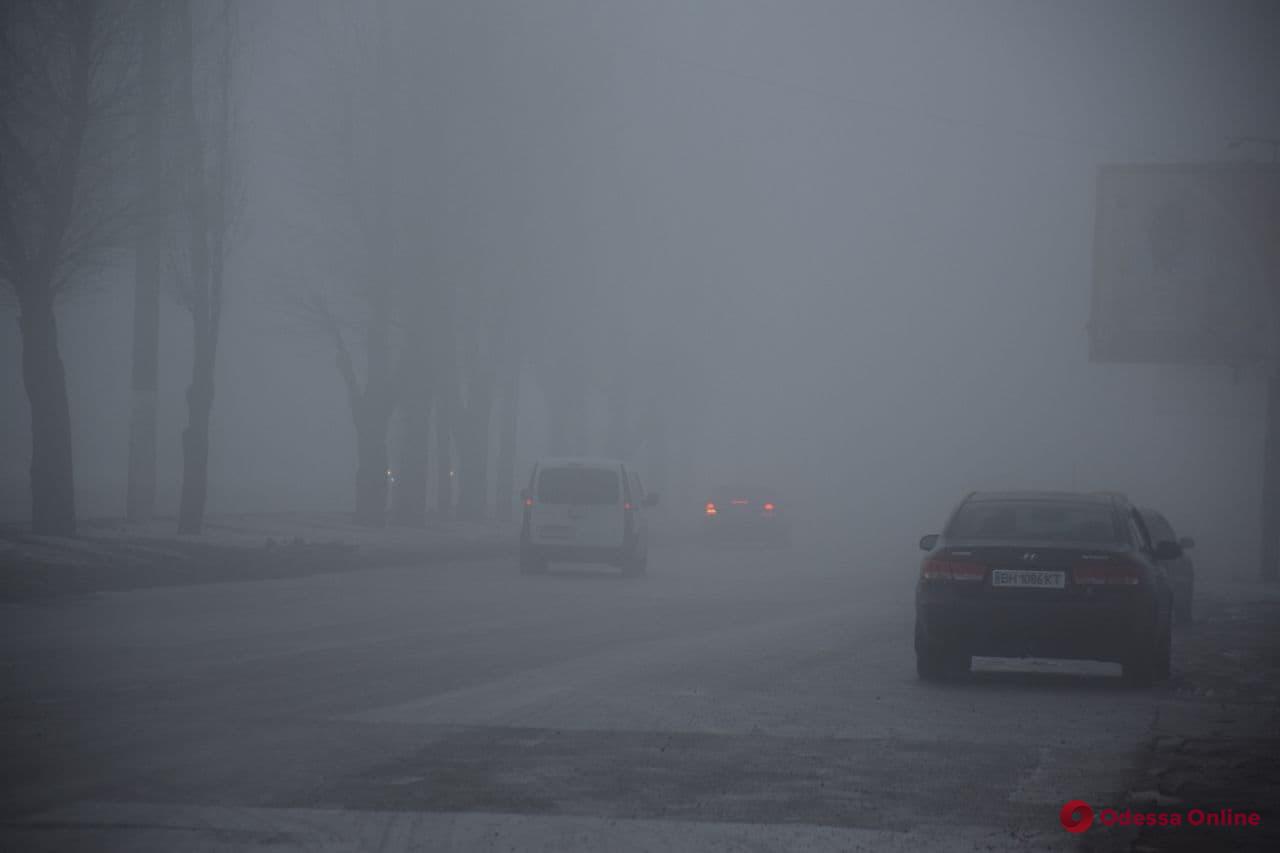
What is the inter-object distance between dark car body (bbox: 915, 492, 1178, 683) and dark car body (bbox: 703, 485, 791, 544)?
3284cm

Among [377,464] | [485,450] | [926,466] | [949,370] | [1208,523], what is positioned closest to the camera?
[377,464]

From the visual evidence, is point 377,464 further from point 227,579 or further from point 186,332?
point 186,332

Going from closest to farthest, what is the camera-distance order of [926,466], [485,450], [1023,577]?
1. [1023,577]
2. [485,450]
3. [926,466]

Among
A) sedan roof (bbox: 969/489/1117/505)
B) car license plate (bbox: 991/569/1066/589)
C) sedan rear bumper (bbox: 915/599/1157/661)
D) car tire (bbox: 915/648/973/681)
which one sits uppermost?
sedan roof (bbox: 969/489/1117/505)

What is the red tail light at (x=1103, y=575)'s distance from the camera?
14.5 meters

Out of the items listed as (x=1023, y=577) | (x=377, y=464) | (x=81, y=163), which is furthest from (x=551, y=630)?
(x=377, y=464)

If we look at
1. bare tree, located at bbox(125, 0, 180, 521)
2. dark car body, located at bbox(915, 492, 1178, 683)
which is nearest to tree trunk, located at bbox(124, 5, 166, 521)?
bare tree, located at bbox(125, 0, 180, 521)

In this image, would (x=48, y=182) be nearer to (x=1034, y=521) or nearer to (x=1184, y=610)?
(x=1184, y=610)

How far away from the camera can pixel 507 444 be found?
171 ft

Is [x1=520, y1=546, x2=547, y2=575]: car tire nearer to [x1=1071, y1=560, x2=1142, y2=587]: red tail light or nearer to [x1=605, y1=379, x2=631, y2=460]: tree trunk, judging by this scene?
[x1=1071, y1=560, x2=1142, y2=587]: red tail light

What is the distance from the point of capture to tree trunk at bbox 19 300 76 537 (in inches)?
1117

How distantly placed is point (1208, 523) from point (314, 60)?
4278 centimetres

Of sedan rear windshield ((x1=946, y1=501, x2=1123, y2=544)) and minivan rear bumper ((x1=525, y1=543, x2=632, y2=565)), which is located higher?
sedan rear windshield ((x1=946, y1=501, x2=1123, y2=544))

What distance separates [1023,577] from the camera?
14.6 meters
